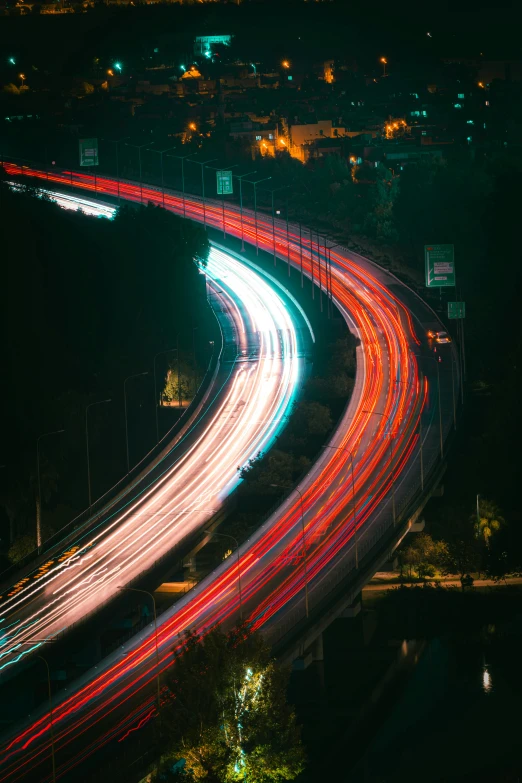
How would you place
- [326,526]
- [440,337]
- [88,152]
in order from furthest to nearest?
[88,152] → [440,337] → [326,526]

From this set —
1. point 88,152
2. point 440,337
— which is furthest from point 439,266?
point 88,152

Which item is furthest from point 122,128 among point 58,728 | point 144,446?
point 58,728

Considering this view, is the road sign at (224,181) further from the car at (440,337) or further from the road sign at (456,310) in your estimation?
the road sign at (456,310)

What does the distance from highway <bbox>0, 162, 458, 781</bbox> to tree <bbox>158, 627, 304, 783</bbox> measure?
1.61 metres

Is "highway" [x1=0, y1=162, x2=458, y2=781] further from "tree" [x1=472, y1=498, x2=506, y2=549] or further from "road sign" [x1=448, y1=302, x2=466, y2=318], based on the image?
"tree" [x1=472, y1=498, x2=506, y2=549]

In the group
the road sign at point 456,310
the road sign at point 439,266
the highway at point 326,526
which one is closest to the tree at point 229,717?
the highway at point 326,526

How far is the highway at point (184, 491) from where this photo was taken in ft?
147

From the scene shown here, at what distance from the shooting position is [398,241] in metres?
105

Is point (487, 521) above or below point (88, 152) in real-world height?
below

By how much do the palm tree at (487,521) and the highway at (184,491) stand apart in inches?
440

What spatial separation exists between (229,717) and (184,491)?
21946 millimetres

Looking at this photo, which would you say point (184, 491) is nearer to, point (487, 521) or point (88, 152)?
point (487, 521)

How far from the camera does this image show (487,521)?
57188mm

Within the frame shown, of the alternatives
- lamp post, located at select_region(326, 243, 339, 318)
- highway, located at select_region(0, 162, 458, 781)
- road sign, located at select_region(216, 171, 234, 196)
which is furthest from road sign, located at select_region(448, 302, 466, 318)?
road sign, located at select_region(216, 171, 234, 196)
